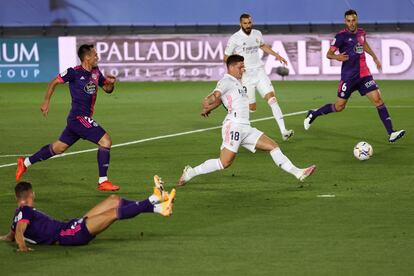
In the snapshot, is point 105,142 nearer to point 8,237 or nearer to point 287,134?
point 8,237

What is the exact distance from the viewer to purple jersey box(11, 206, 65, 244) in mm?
11102

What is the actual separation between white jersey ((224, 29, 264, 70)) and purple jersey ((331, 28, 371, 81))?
2201mm

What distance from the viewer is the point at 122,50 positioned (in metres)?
36.1

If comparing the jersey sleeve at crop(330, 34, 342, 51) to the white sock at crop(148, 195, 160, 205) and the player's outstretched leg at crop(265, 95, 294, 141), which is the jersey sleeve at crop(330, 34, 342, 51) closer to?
the player's outstretched leg at crop(265, 95, 294, 141)

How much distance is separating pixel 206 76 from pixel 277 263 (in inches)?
1017

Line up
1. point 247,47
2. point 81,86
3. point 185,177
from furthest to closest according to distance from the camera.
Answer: point 247,47 < point 81,86 < point 185,177

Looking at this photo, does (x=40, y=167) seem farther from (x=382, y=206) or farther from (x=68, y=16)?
(x=68, y=16)

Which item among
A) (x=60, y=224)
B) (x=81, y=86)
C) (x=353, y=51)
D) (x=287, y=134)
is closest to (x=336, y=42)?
(x=353, y=51)

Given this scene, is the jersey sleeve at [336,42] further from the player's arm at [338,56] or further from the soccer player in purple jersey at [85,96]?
the soccer player in purple jersey at [85,96]

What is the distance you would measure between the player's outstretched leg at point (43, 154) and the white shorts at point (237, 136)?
8.38 feet

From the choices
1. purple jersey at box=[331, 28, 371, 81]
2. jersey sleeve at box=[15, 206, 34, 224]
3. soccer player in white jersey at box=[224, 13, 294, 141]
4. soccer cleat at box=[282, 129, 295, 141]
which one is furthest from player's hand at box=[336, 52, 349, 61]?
jersey sleeve at box=[15, 206, 34, 224]

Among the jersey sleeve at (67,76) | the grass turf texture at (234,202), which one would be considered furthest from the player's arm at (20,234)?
the jersey sleeve at (67,76)

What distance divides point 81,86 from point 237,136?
8.09ft

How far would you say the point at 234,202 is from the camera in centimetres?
1423
